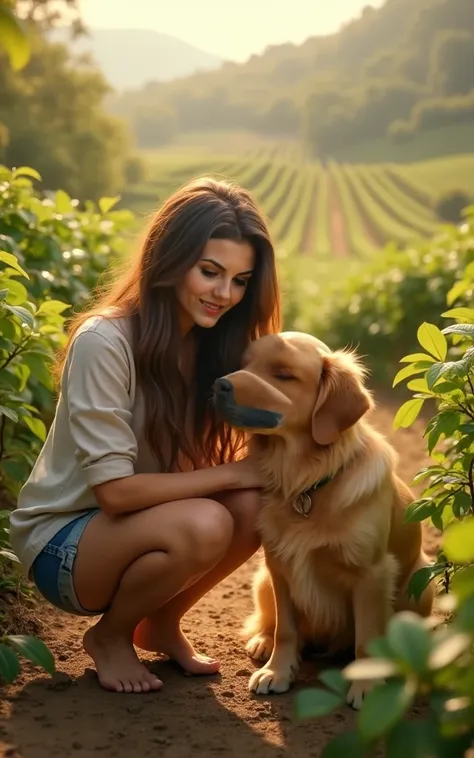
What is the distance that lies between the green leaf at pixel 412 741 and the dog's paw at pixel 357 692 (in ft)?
4.59

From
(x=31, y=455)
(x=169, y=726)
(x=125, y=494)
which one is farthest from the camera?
(x=31, y=455)

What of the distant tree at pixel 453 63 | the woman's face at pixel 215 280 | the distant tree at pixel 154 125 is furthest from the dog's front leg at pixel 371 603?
the distant tree at pixel 154 125

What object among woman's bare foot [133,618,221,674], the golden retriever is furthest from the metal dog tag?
woman's bare foot [133,618,221,674]

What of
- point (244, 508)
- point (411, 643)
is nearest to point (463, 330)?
point (244, 508)

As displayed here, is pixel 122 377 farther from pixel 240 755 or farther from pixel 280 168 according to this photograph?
pixel 280 168

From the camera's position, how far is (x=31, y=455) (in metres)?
4.11

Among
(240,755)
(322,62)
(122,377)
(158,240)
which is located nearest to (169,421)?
(122,377)

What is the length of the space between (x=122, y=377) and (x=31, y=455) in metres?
1.22

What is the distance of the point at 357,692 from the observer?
9.48ft

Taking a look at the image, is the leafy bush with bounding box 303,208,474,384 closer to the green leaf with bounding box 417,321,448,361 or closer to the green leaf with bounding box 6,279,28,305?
the green leaf with bounding box 417,321,448,361

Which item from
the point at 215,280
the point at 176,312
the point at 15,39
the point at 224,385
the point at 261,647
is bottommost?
the point at 261,647

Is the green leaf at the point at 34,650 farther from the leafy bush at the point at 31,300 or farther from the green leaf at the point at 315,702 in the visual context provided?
the green leaf at the point at 315,702

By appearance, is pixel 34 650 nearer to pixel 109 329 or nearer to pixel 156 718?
pixel 156 718

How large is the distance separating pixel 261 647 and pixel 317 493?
0.73m
